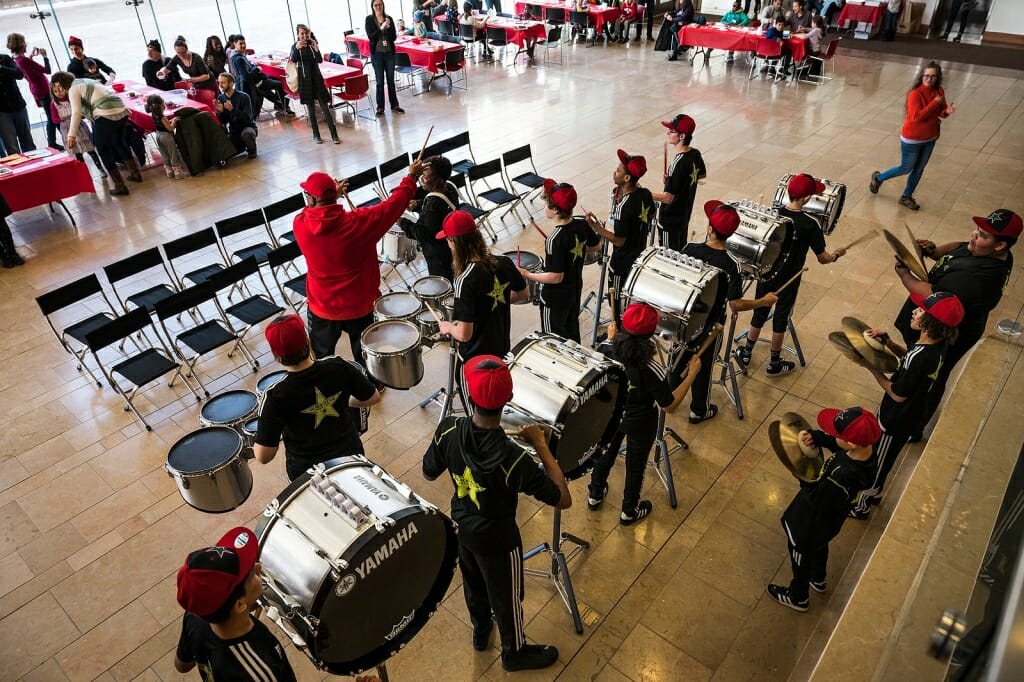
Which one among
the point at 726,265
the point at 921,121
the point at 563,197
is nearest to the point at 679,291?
the point at 726,265

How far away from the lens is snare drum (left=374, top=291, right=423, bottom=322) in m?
4.98

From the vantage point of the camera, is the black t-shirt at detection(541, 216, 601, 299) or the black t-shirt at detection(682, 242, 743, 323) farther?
the black t-shirt at detection(541, 216, 601, 299)

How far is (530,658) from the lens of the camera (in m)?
3.65

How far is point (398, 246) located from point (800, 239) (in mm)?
3778

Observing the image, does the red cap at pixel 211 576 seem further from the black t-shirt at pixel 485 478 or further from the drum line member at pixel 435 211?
the drum line member at pixel 435 211

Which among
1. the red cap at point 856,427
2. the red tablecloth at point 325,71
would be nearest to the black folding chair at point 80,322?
the red cap at point 856,427

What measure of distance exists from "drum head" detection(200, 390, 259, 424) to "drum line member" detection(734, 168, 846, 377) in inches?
162

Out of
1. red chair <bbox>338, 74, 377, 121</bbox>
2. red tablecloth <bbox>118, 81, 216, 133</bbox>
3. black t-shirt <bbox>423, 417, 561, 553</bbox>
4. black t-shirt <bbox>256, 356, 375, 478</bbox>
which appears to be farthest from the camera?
red chair <bbox>338, 74, 377, 121</bbox>

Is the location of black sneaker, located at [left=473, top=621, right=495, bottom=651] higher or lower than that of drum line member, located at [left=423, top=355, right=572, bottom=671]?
lower

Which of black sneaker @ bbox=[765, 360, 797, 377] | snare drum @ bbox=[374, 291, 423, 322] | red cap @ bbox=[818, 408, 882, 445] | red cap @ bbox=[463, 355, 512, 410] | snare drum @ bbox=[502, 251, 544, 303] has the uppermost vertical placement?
red cap @ bbox=[463, 355, 512, 410]

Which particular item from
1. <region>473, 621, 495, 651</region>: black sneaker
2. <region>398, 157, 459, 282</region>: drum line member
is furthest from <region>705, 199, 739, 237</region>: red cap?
<region>473, 621, 495, 651</region>: black sneaker

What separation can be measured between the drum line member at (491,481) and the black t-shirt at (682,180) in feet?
13.0

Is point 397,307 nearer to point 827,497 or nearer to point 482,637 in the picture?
point 482,637

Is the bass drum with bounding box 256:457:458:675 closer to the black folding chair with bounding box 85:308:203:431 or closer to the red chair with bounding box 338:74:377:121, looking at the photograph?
the black folding chair with bounding box 85:308:203:431
